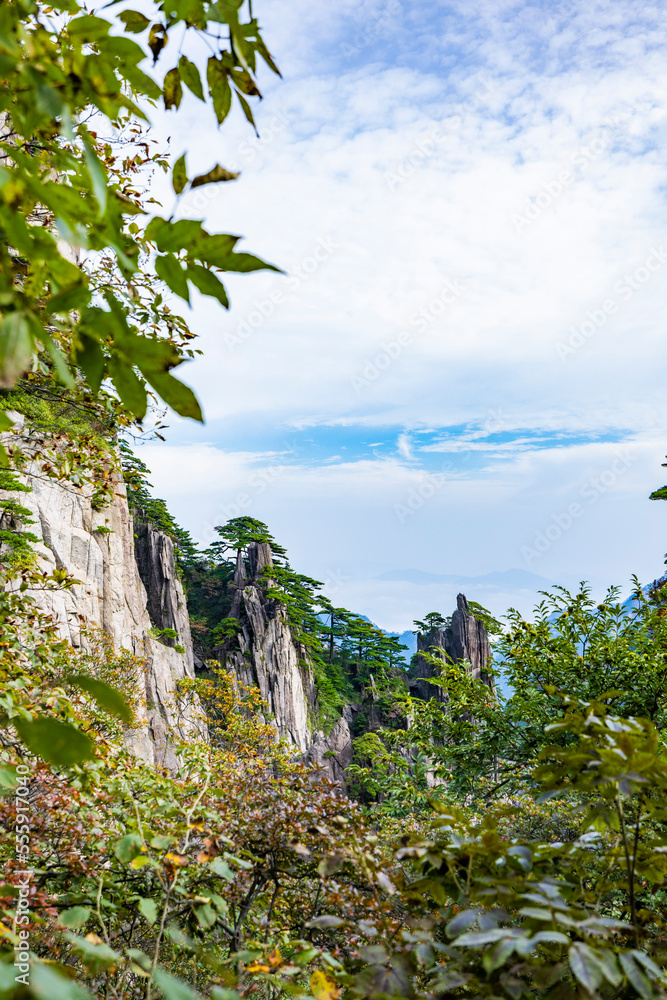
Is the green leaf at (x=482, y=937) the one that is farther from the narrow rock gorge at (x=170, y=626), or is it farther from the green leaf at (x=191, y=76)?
the narrow rock gorge at (x=170, y=626)

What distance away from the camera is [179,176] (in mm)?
854

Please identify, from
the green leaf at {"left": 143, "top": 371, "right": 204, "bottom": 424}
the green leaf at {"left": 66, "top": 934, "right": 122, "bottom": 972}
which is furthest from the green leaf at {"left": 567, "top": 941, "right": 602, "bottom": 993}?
the green leaf at {"left": 143, "top": 371, "right": 204, "bottom": 424}

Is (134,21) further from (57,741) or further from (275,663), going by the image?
(275,663)

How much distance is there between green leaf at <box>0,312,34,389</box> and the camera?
21.4 inches

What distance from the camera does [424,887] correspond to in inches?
55.0

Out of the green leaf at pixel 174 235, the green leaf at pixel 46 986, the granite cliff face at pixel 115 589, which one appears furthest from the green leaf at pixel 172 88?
the granite cliff face at pixel 115 589

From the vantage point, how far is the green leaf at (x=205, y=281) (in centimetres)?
76

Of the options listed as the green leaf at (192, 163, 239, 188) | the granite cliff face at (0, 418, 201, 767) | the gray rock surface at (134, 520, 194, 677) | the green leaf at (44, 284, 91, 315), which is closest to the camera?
the green leaf at (44, 284, 91, 315)

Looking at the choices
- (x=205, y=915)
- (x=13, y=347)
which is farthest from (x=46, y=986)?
(x=205, y=915)

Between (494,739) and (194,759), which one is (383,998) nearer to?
(194,759)

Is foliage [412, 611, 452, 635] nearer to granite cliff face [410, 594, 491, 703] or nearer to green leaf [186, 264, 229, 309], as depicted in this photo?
granite cliff face [410, 594, 491, 703]

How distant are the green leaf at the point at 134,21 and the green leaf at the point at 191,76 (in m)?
0.15

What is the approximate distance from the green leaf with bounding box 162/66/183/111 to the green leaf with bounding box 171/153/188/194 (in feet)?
1.16

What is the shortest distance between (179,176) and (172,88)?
39 cm
